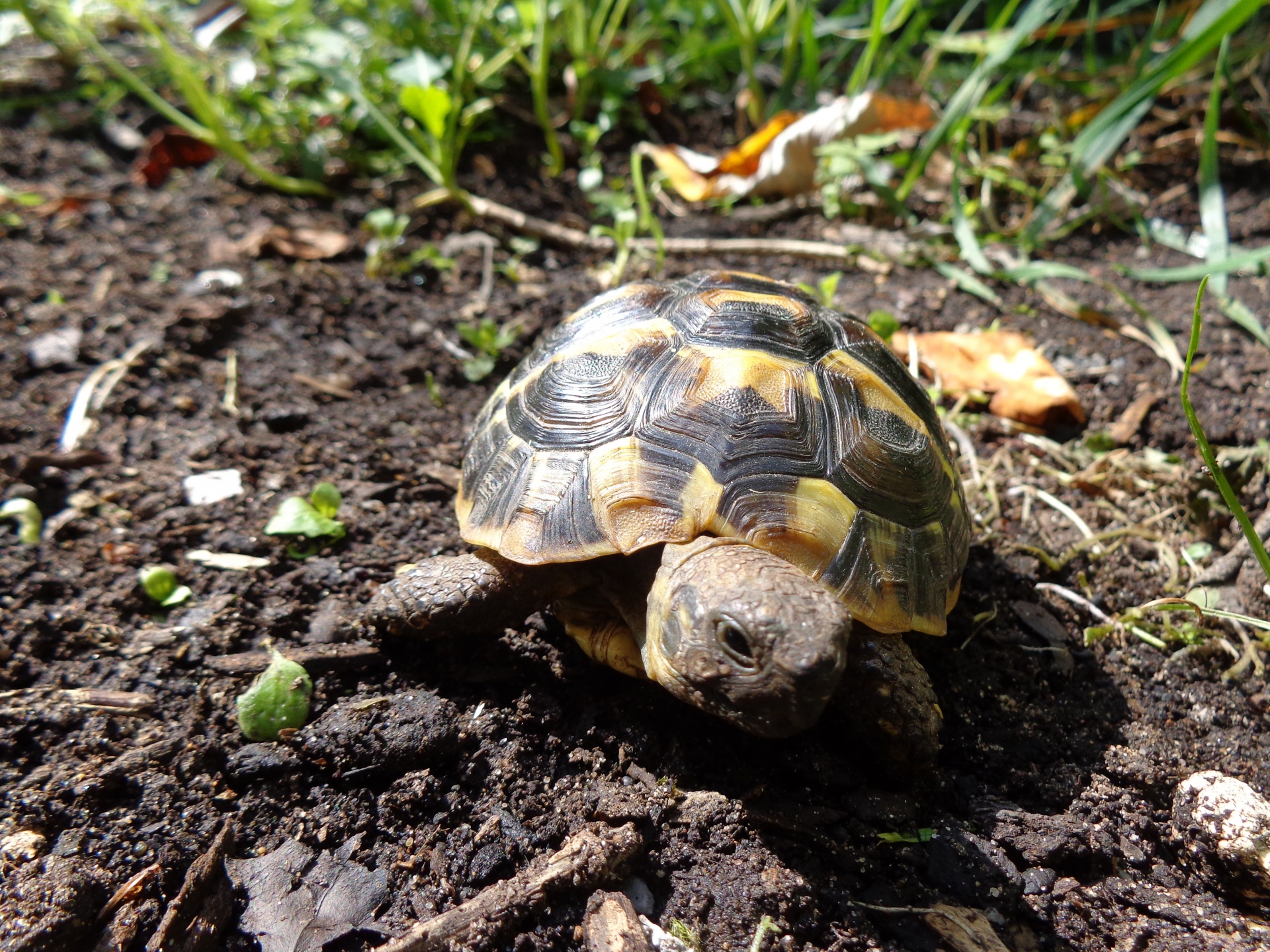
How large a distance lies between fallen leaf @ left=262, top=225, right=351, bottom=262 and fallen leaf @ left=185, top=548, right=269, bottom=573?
1701 mm

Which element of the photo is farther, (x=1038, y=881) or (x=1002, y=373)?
(x=1002, y=373)

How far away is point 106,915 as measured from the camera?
136 cm

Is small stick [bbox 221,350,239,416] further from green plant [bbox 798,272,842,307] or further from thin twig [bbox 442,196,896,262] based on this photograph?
green plant [bbox 798,272,842,307]

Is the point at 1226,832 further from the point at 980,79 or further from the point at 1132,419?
the point at 980,79

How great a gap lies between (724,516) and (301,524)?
122cm

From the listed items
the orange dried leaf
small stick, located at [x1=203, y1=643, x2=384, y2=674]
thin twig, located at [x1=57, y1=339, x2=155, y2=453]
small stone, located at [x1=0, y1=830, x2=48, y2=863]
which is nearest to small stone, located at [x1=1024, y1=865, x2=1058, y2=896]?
A: small stick, located at [x1=203, y1=643, x2=384, y2=674]

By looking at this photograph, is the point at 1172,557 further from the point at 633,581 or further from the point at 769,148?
the point at 769,148

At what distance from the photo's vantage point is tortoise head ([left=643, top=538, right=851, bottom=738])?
1.29 metres

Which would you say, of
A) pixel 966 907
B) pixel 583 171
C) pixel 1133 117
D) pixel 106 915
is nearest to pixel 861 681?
pixel 966 907

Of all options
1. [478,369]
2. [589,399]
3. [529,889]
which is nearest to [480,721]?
[529,889]

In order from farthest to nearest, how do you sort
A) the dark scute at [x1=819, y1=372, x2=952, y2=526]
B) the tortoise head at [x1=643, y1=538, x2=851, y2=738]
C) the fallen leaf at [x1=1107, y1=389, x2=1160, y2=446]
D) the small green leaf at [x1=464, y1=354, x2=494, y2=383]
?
the small green leaf at [x1=464, y1=354, x2=494, y2=383] → the fallen leaf at [x1=1107, y1=389, x2=1160, y2=446] → the dark scute at [x1=819, y1=372, x2=952, y2=526] → the tortoise head at [x1=643, y1=538, x2=851, y2=738]

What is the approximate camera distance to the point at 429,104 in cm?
312

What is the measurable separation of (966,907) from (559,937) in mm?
752

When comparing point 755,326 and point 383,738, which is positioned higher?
point 755,326
